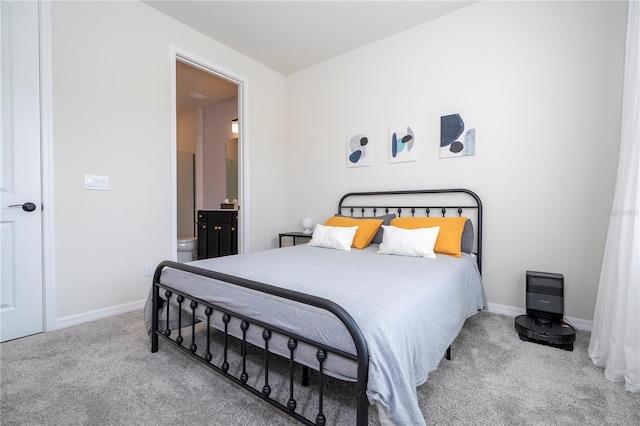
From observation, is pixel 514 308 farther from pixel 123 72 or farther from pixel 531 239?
pixel 123 72

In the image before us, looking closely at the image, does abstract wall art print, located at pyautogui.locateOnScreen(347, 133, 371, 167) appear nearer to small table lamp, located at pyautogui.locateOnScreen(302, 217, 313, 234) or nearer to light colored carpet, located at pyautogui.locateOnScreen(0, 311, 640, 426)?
small table lamp, located at pyautogui.locateOnScreen(302, 217, 313, 234)

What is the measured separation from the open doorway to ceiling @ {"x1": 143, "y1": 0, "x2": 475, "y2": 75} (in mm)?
1210

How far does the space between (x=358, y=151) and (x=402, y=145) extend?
0.52 m

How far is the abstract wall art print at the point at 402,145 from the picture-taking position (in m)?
3.02

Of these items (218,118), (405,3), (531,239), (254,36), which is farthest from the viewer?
(218,118)

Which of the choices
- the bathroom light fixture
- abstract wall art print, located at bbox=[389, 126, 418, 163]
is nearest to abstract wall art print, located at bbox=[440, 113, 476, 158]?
abstract wall art print, located at bbox=[389, 126, 418, 163]

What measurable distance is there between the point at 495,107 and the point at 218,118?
4310mm

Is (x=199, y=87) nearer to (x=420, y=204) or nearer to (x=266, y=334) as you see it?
(x=420, y=204)

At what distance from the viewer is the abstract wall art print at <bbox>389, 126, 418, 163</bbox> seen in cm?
302

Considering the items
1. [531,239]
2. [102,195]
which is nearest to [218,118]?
[102,195]

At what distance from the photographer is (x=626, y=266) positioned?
5.27 feet

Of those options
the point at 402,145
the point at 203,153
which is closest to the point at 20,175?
the point at 402,145

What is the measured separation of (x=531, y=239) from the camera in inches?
96.5

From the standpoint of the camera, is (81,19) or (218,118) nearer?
(81,19)
